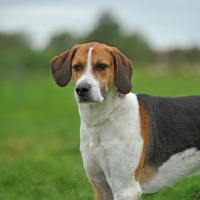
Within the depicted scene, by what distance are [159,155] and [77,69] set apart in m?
1.23

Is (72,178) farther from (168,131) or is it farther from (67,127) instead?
(67,127)

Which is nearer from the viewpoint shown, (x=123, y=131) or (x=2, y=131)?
(x=123, y=131)

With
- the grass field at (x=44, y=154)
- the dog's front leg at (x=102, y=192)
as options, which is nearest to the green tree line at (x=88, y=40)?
the grass field at (x=44, y=154)

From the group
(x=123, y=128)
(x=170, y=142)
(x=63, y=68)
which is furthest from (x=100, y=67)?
(x=170, y=142)

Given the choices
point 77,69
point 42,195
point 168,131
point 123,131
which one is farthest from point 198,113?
point 42,195

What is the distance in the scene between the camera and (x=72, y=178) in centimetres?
773

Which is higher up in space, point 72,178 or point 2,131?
point 72,178

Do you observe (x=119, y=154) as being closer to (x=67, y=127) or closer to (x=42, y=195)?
(x=42, y=195)

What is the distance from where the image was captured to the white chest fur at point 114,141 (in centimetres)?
530

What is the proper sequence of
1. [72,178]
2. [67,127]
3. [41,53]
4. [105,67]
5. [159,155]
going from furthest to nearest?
[41,53] < [67,127] < [72,178] < [159,155] < [105,67]

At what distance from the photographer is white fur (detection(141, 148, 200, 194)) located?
18.5ft

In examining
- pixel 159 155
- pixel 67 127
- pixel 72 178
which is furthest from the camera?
pixel 67 127

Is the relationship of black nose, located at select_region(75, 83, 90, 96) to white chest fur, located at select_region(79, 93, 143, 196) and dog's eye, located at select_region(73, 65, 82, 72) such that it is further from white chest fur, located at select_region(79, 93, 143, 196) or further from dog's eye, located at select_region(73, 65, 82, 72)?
white chest fur, located at select_region(79, 93, 143, 196)

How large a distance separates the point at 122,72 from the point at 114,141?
0.67 metres
